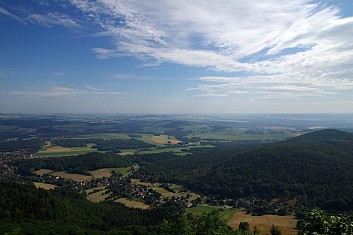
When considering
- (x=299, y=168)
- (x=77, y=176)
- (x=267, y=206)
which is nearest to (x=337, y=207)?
(x=267, y=206)

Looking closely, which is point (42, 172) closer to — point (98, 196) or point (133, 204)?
point (98, 196)

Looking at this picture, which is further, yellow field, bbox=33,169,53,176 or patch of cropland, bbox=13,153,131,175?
patch of cropland, bbox=13,153,131,175

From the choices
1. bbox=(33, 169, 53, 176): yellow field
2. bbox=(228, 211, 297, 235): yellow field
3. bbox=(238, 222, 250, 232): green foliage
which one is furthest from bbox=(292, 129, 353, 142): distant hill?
bbox=(33, 169, 53, 176): yellow field

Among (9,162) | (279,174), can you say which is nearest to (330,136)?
(279,174)

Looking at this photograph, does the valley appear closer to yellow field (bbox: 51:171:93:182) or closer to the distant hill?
yellow field (bbox: 51:171:93:182)

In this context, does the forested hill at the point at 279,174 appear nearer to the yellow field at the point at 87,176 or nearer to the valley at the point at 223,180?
the valley at the point at 223,180

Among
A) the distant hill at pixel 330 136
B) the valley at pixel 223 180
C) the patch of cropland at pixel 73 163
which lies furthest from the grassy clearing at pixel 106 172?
the distant hill at pixel 330 136

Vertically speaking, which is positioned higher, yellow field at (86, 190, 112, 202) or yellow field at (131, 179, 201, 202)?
yellow field at (131, 179, 201, 202)
